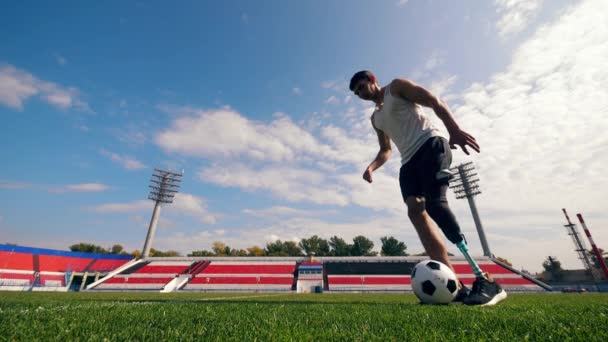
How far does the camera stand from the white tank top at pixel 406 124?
11.1 ft

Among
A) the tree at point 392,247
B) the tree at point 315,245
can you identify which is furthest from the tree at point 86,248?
the tree at point 392,247

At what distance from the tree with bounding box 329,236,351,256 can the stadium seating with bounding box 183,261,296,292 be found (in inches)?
1172

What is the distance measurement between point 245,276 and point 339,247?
117ft

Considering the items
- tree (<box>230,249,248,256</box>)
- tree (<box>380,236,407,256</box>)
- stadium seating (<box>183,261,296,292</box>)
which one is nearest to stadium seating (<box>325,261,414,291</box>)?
stadium seating (<box>183,261,296,292</box>)

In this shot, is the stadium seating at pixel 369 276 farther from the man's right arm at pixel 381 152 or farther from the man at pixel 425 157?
the man at pixel 425 157

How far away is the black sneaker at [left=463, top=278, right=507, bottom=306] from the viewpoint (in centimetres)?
265

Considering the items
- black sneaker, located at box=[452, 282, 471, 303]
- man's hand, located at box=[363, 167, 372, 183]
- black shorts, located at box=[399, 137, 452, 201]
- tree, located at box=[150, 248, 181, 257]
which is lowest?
black sneaker, located at box=[452, 282, 471, 303]

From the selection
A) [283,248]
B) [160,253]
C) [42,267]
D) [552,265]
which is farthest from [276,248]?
[552,265]

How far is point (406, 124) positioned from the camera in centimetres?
351

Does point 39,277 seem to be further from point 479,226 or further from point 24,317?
point 479,226

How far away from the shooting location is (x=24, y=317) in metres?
1.77

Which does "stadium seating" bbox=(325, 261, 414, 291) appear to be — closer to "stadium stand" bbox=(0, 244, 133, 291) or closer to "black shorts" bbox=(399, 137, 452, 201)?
"black shorts" bbox=(399, 137, 452, 201)

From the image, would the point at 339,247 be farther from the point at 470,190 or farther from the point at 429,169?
the point at 429,169

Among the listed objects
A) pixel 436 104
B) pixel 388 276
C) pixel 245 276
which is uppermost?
pixel 436 104
